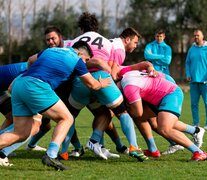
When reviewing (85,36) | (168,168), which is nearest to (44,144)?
(85,36)

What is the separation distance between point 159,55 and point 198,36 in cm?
101

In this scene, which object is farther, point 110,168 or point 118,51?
point 118,51

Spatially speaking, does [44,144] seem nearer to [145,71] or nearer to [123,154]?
[123,154]

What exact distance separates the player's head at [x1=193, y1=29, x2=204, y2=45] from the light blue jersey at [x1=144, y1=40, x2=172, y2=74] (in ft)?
2.31

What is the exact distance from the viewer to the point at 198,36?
1325cm

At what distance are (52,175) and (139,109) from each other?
6.14 feet

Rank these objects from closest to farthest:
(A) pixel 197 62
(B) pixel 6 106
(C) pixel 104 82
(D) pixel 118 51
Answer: (C) pixel 104 82 → (D) pixel 118 51 → (B) pixel 6 106 → (A) pixel 197 62

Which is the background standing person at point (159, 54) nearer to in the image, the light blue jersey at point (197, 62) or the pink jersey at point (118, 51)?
the light blue jersey at point (197, 62)

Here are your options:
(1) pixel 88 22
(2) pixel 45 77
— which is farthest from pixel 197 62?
(2) pixel 45 77

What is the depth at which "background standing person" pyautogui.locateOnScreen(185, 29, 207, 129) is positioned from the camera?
1338 centimetres

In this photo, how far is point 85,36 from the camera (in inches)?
332

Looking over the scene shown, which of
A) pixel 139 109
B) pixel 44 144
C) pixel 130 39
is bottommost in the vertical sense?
pixel 44 144

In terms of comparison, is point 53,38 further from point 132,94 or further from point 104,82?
point 132,94

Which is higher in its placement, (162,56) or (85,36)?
(85,36)
